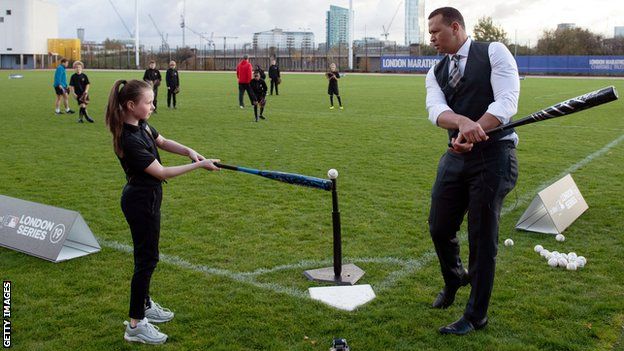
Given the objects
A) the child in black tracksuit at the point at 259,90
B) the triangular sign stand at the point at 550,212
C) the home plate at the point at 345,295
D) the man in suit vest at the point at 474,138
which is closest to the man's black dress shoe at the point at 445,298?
the man in suit vest at the point at 474,138

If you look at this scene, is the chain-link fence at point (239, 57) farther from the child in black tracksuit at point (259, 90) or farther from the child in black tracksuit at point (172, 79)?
the child in black tracksuit at point (259, 90)

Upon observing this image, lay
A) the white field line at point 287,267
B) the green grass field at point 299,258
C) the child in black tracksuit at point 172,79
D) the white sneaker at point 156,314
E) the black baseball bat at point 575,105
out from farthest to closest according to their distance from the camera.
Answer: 1. the child in black tracksuit at point 172,79
2. the white field line at point 287,267
3. the white sneaker at point 156,314
4. the green grass field at point 299,258
5. the black baseball bat at point 575,105

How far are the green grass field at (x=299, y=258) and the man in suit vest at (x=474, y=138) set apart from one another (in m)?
0.59

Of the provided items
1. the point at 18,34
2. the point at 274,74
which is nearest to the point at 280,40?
the point at 18,34

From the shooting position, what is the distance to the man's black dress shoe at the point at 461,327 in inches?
177

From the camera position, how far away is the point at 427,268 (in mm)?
5977

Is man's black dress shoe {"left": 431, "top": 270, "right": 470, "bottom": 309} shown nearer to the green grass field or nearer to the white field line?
the green grass field

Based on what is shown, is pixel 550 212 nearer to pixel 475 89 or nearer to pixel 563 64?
pixel 475 89

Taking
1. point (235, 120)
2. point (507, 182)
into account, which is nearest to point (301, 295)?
point (507, 182)

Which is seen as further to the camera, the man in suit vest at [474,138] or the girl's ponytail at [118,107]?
the girl's ponytail at [118,107]

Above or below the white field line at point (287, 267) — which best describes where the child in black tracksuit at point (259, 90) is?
above

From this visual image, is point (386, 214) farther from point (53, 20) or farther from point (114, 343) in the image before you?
point (53, 20)

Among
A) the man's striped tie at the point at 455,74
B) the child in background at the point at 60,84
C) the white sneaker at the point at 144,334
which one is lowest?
the white sneaker at the point at 144,334

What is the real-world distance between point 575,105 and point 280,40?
94002 mm
